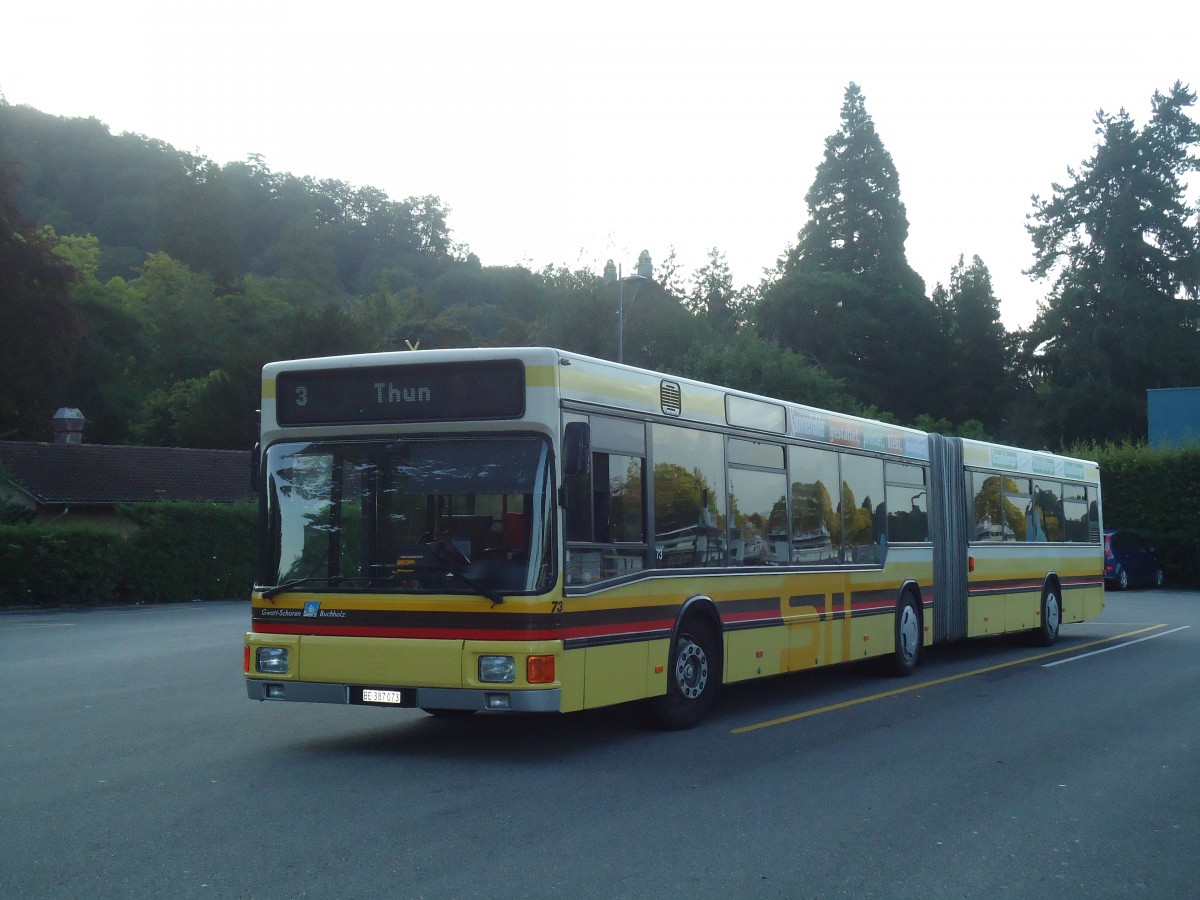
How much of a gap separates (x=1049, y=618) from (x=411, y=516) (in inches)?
531

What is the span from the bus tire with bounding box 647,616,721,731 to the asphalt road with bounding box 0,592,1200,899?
22cm

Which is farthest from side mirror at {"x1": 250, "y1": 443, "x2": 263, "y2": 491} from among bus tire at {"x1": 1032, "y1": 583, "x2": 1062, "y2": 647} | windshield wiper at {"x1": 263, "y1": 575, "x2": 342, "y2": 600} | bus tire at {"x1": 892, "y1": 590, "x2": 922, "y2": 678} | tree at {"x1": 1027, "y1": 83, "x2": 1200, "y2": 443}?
tree at {"x1": 1027, "y1": 83, "x2": 1200, "y2": 443}

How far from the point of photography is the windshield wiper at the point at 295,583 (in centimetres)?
941

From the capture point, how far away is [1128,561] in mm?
38312

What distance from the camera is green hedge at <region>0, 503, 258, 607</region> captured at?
29.9 meters

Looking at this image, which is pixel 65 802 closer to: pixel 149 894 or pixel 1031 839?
pixel 149 894

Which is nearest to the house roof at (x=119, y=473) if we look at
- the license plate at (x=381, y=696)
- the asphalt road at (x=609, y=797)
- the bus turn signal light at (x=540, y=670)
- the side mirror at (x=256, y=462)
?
the asphalt road at (x=609, y=797)

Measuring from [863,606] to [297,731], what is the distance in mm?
6440

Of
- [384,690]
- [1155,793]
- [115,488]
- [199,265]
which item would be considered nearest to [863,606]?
[1155,793]

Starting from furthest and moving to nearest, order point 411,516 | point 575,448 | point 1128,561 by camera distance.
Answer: point 1128,561 < point 411,516 < point 575,448

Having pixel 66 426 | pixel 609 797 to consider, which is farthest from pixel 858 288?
pixel 609 797

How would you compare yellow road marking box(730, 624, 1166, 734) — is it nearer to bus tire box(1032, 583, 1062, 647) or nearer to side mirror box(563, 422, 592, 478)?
bus tire box(1032, 583, 1062, 647)

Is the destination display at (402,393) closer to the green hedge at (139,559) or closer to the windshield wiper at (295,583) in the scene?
the windshield wiper at (295,583)

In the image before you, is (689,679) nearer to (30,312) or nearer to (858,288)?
(30,312)
